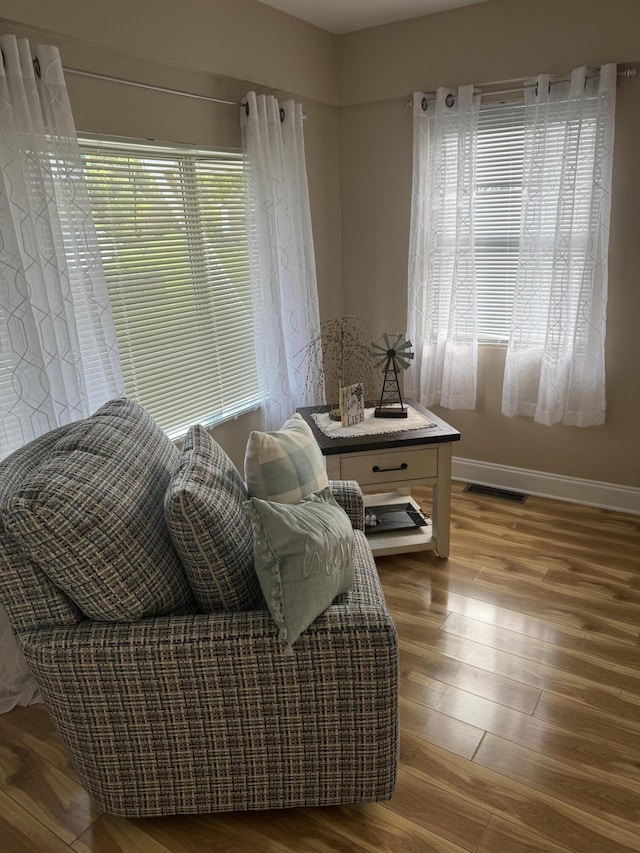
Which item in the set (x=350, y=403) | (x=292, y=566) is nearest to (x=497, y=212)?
(x=350, y=403)

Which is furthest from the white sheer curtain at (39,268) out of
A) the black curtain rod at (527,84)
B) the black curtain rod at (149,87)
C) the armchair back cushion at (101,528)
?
the black curtain rod at (527,84)

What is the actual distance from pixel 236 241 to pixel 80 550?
2.10 meters

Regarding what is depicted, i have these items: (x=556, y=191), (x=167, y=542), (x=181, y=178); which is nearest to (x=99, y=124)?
(x=181, y=178)

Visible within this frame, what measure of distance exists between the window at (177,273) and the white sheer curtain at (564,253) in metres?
1.47

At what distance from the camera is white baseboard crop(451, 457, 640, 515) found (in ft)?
10.9

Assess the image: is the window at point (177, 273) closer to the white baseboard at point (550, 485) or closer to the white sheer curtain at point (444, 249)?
the white sheer curtain at point (444, 249)

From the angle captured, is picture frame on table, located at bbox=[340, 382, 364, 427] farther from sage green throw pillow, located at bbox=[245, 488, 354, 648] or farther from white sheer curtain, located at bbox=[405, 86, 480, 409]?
sage green throw pillow, located at bbox=[245, 488, 354, 648]

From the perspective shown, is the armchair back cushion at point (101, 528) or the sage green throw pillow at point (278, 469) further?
the sage green throw pillow at point (278, 469)

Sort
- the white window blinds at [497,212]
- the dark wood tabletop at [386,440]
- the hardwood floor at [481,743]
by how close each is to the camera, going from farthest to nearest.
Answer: the white window blinds at [497,212]
the dark wood tabletop at [386,440]
the hardwood floor at [481,743]

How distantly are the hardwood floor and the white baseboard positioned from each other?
567 millimetres

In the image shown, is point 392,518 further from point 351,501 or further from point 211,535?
point 211,535

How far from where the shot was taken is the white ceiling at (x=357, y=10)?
2.99m

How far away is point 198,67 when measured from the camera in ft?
8.66

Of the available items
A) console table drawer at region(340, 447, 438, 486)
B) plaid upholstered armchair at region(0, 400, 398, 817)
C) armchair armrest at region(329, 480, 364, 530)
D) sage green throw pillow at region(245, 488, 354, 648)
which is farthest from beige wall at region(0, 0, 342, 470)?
sage green throw pillow at region(245, 488, 354, 648)
